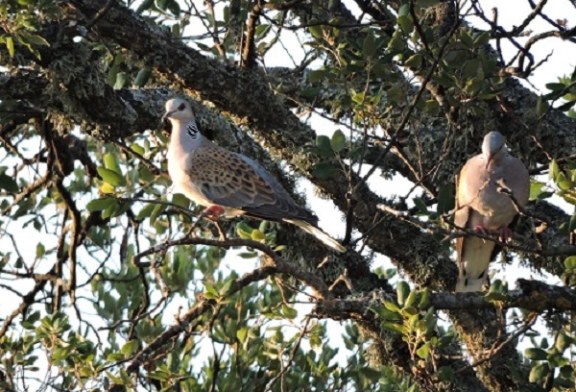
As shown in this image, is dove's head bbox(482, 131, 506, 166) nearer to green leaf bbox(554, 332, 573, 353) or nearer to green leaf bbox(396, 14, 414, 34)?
green leaf bbox(396, 14, 414, 34)

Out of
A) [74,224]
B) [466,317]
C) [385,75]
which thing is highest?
[74,224]

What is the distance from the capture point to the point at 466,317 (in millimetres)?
5145

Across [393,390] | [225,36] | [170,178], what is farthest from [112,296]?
[393,390]

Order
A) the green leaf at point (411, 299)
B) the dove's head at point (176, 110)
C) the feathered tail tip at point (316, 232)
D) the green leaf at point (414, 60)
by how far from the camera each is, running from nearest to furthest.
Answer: the green leaf at point (411, 299) → the green leaf at point (414, 60) → the feathered tail tip at point (316, 232) → the dove's head at point (176, 110)

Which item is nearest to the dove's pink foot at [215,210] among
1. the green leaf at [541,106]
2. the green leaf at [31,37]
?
the green leaf at [31,37]

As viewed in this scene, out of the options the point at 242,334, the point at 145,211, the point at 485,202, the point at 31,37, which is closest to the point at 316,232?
the point at 242,334

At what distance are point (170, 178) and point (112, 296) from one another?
93 cm

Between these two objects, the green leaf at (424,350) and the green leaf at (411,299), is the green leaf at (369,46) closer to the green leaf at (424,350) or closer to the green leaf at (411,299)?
the green leaf at (411,299)

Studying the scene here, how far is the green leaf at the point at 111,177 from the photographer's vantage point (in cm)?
395

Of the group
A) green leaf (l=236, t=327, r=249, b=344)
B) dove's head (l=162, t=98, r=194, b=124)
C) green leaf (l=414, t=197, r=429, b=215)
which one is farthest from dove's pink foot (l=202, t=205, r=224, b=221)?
green leaf (l=414, t=197, r=429, b=215)

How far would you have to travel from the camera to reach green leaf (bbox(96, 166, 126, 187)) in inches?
155

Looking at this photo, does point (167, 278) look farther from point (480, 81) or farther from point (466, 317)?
point (480, 81)

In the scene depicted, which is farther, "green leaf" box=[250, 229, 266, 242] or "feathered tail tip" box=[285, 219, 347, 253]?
"feathered tail tip" box=[285, 219, 347, 253]

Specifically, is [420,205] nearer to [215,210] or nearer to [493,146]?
[493,146]
